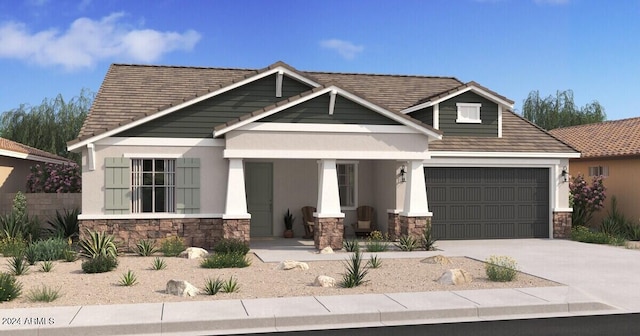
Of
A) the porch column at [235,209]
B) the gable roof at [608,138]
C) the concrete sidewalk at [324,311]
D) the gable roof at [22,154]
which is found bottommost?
the concrete sidewalk at [324,311]

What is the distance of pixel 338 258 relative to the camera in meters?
15.6

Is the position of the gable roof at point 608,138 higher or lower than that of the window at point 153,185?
higher

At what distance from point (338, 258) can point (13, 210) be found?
10.7 m

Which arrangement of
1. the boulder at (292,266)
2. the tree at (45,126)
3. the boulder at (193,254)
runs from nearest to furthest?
1. the boulder at (292,266)
2. the boulder at (193,254)
3. the tree at (45,126)

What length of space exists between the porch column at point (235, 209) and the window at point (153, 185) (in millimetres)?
1733

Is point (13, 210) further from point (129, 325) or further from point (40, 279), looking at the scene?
point (129, 325)

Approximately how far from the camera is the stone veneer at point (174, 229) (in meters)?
17.0

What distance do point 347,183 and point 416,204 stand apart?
3.62 meters

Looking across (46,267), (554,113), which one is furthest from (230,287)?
(554,113)

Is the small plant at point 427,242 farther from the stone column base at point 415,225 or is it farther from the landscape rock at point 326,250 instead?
the landscape rock at point 326,250

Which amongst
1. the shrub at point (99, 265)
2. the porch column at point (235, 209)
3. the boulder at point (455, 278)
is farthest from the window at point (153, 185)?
the boulder at point (455, 278)

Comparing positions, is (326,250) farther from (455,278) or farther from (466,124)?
(466,124)

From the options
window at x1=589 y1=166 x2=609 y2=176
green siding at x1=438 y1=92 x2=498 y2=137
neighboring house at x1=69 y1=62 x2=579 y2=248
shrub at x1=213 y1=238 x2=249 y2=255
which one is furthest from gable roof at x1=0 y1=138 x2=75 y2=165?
window at x1=589 y1=166 x2=609 y2=176

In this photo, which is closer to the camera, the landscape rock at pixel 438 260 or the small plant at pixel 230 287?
the small plant at pixel 230 287
